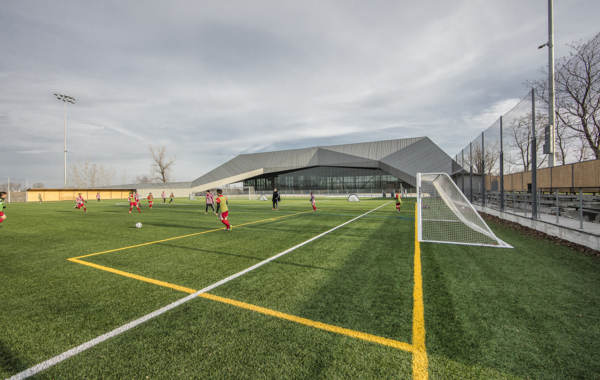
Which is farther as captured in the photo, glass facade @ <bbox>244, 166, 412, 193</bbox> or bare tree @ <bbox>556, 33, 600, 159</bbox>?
glass facade @ <bbox>244, 166, 412, 193</bbox>

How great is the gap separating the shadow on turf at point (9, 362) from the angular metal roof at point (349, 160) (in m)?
49.3

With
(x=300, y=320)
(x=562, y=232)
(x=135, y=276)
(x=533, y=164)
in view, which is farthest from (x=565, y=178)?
(x=135, y=276)

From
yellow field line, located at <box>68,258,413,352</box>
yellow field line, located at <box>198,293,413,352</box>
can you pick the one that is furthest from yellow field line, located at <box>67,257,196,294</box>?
yellow field line, located at <box>198,293,413,352</box>

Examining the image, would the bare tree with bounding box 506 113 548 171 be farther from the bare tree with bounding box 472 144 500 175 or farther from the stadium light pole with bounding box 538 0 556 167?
the bare tree with bounding box 472 144 500 175

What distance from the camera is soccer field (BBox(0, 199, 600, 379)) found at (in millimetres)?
2262

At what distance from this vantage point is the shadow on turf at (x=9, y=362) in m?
2.23

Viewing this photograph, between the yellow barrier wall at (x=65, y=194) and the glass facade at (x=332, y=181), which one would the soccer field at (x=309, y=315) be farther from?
the glass facade at (x=332, y=181)

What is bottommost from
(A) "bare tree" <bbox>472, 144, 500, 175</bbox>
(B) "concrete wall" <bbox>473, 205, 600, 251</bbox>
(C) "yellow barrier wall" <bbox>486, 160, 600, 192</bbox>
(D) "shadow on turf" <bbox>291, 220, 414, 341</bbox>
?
(D) "shadow on turf" <bbox>291, 220, 414, 341</bbox>

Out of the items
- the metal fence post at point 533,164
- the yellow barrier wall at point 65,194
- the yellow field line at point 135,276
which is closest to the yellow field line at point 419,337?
the yellow field line at point 135,276

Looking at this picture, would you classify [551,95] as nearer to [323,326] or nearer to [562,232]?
[562,232]

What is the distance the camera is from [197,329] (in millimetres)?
2852

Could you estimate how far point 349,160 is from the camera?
2440 inches

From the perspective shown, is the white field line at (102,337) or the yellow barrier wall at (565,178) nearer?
the white field line at (102,337)

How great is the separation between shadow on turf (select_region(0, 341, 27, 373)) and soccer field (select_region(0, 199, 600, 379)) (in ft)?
0.05
